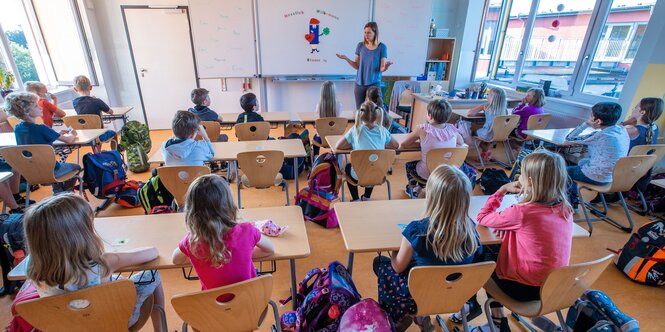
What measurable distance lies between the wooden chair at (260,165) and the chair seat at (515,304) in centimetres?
169

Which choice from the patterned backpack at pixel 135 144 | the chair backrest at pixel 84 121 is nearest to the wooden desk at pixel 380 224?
the patterned backpack at pixel 135 144

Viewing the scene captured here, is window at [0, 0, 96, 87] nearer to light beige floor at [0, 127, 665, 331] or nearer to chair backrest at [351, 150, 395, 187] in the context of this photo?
light beige floor at [0, 127, 665, 331]

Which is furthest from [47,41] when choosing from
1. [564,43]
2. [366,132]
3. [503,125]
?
[564,43]

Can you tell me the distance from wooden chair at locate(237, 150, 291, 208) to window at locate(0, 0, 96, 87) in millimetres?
4300

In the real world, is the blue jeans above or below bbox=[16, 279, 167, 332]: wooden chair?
below

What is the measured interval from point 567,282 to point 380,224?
82 cm

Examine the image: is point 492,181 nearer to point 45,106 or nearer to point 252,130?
point 252,130

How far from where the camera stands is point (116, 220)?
5.65ft

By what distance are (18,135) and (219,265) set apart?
2770mm

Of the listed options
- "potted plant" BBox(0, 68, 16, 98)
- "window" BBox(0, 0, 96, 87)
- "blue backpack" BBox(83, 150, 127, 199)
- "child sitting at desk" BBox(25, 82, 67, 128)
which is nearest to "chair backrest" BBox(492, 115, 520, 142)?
"blue backpack" BBox(83, 150, 127, 199)

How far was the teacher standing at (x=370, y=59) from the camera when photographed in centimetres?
453

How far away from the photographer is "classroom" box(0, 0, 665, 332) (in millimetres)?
1320

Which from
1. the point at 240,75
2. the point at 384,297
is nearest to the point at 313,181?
the point at 384,297

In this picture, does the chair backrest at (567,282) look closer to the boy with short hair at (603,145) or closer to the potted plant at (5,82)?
the boy with short hair at (603,145)
